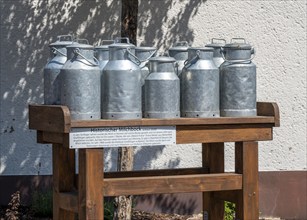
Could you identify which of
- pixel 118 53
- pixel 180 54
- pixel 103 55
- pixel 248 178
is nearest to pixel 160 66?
pixel 118 53

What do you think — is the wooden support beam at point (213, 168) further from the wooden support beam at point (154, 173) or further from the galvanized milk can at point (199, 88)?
the galvanized milk can at point (199, 88)

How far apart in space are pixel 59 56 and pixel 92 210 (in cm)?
108

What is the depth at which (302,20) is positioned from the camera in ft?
29.4

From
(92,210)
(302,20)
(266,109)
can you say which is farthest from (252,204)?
(302,20)

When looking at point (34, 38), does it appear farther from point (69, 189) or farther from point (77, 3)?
point (69, 189)

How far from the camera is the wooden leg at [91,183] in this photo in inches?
205

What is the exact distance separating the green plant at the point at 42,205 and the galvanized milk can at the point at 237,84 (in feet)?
9.60

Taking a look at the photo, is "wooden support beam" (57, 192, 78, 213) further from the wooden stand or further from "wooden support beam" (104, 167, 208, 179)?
"wooden support beam" (104, 167, 208, 179)

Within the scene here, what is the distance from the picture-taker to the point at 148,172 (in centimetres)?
593

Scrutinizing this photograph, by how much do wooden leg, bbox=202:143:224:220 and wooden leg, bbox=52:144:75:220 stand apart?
0.99 m

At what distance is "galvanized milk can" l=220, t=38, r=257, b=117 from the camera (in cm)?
566

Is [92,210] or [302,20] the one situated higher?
[302,20]

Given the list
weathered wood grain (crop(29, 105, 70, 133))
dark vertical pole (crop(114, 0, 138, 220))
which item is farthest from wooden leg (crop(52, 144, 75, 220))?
dark vertical pole (crop(114, 0, 138, 220))

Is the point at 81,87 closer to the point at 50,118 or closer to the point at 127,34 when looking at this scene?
the point at 50,118
